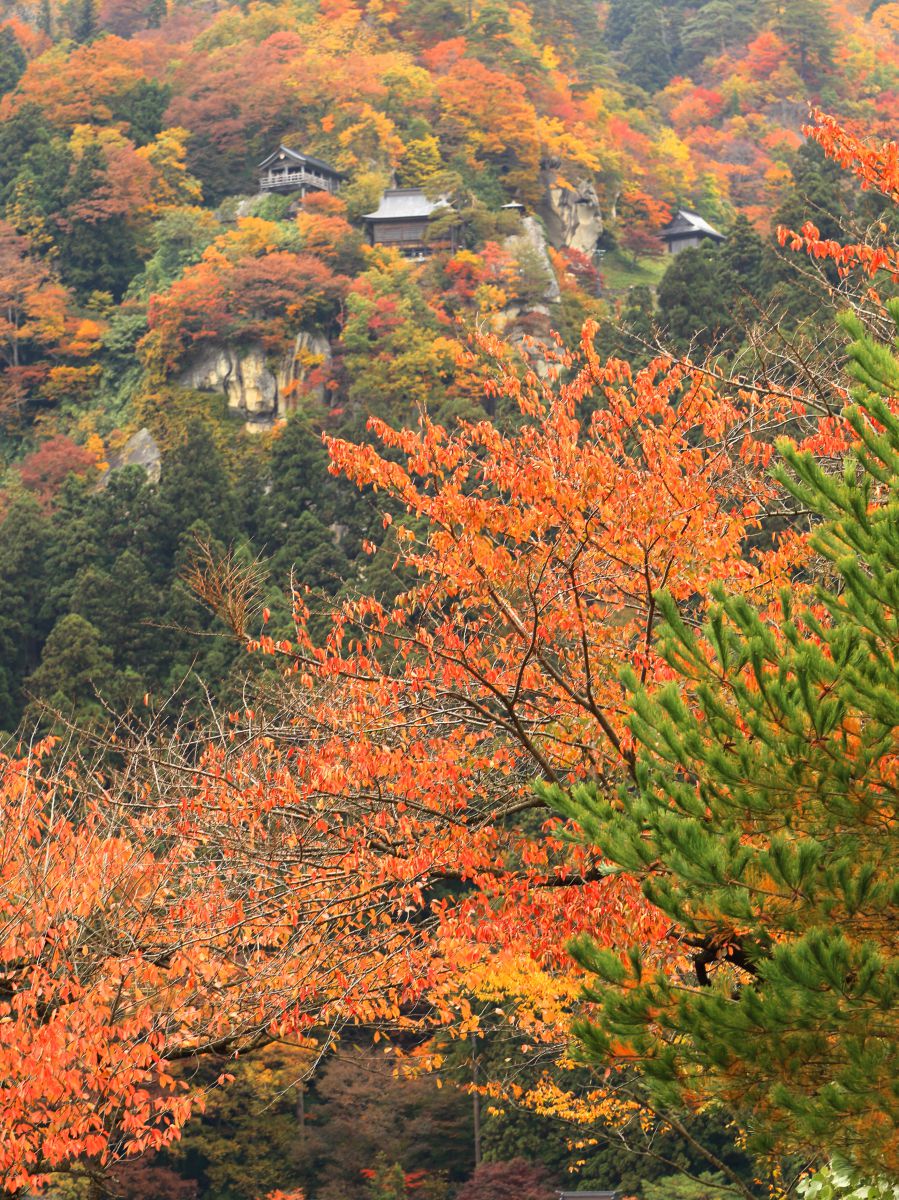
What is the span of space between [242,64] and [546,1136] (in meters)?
49.6

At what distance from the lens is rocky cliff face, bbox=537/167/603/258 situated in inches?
2263

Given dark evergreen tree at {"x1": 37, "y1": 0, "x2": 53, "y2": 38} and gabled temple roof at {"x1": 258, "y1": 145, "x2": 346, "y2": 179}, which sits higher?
gabled temple roof at {"x1": 258, "y1": 145, "x2": 346, "y2": 179}

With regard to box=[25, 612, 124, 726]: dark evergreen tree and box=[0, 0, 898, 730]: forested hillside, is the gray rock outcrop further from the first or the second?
box=[25, 612, 124, 726]: dark evergreen tree

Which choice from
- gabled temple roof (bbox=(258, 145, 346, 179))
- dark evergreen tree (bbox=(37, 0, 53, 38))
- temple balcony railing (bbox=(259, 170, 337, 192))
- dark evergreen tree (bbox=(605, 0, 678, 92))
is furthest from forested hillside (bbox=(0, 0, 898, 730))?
dark evergreen tree (bbox=(605, 0, 678, 92))

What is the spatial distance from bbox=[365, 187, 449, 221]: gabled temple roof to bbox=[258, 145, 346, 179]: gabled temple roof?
2.84 metres

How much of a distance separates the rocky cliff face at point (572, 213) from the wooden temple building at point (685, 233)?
11.2ft

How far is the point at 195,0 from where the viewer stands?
80438mm

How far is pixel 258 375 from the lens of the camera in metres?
48.2

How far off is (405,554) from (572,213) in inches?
1999

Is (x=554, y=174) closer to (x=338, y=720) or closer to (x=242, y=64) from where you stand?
(x=242, y=64)

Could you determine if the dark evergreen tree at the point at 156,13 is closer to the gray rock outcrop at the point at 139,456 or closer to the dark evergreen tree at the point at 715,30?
the dark evergreen tree at the point at 715,30

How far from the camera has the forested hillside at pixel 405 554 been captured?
350 inches

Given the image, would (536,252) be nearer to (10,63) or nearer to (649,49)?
(10,63)

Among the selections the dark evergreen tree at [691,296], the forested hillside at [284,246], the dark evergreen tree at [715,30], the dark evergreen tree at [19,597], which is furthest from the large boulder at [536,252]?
the dark evergreen tree at [715,30]
